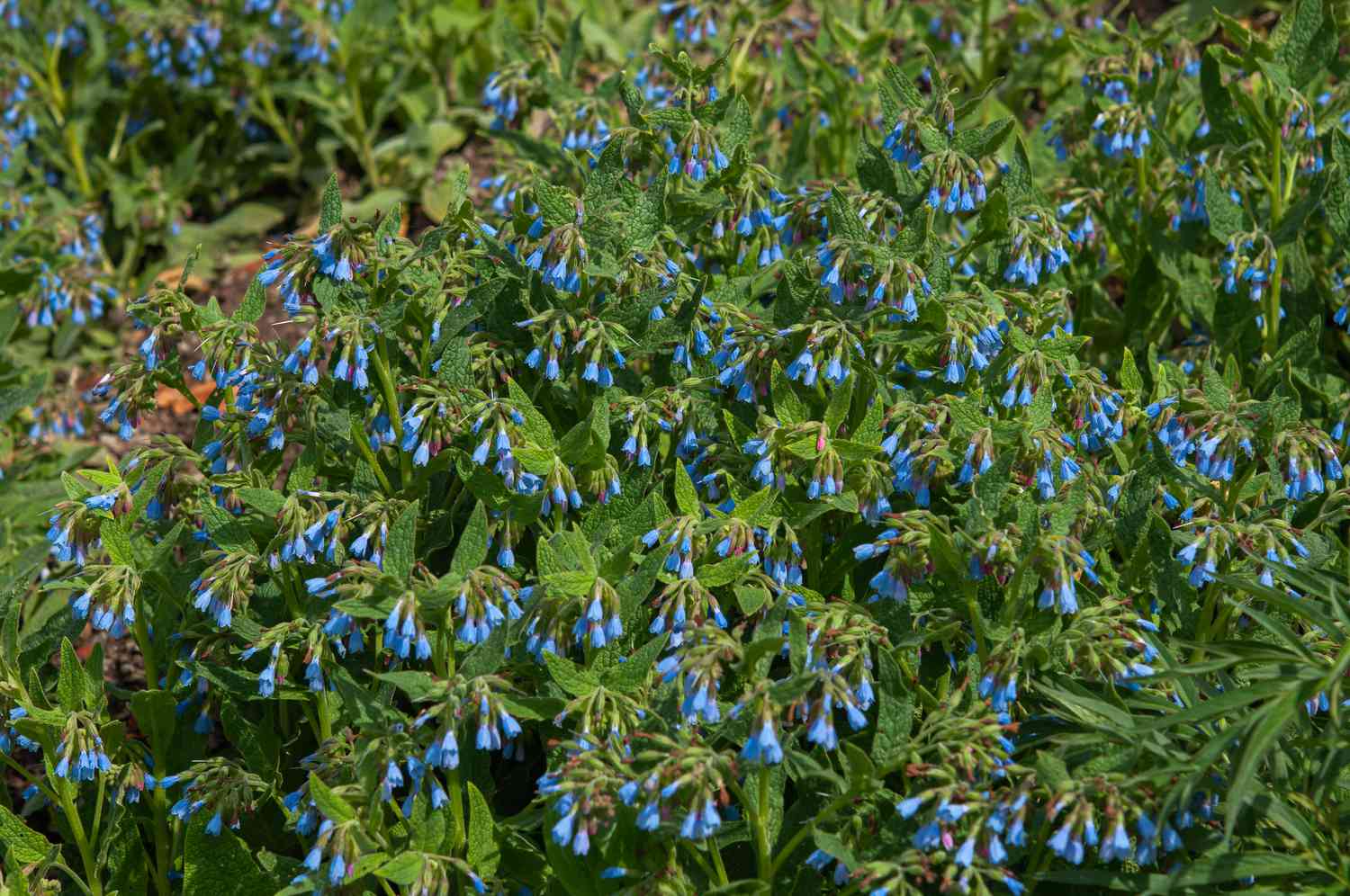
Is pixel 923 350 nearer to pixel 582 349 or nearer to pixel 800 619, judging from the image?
pixel 582 349

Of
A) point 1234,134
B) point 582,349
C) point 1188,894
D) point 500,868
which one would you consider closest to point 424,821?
point 500,868

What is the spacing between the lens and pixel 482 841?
3252mm

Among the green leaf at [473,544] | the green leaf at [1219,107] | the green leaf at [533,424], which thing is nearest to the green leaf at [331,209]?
the green leaf at [533,424]

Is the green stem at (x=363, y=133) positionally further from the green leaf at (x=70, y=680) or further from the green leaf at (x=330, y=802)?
the green leaf at (x=330, y=802)

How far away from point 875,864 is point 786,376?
1.30 m

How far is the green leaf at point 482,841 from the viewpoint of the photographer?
3221 mm

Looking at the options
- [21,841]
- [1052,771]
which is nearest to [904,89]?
[1052,771]

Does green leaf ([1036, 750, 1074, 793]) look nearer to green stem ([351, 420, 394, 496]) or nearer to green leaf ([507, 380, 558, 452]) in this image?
green leaf ([507, 380, 558, 452])

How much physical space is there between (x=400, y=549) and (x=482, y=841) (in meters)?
0.70

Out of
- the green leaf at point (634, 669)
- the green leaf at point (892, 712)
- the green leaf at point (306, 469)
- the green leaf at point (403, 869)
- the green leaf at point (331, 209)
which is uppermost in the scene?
the green leaf at point (331, 209)

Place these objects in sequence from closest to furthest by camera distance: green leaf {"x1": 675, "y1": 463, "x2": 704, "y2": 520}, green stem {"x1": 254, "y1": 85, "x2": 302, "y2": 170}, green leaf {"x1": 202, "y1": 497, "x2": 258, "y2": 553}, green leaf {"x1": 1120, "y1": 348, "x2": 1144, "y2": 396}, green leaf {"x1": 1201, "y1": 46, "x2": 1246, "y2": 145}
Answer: green leaf {"x1": 675, "y1": 463, "x2": 704, "y2": 520} < green leaf {"x1": 202, "y1": 497, "x2": 258, "y2": 553} < green leaf {"x1": 1120, "y1": 348, "x2": 1144, "y2": 396} < green leaf {"x1": 1201, "y1": 46, "x2": 1246, "y2": 145} < green stem {"x1": 254, "y1": 85, "x2": 302, "y2": 170}

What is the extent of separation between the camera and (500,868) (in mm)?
3443

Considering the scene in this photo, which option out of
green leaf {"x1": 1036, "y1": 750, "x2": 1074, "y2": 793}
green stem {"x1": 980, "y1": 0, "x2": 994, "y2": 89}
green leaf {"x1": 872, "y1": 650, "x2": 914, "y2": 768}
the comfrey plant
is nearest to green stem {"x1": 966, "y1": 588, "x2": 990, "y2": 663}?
the comfrey plant

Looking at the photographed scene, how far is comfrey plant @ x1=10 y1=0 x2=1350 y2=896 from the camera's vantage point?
9.79 ft
